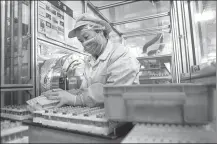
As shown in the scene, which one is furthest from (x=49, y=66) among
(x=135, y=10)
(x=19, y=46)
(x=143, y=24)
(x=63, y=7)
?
(x=143, y=24)

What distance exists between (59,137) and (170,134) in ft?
1.31

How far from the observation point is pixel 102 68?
1354mm

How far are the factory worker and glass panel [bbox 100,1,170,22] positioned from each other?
1377 mm

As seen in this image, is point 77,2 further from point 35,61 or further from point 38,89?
point 38,89

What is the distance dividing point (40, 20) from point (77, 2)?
902mm

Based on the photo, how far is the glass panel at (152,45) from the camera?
2966mm

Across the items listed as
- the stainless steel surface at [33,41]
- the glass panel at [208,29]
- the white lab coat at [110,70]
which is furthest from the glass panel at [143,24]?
the stainless steel surface at [33,41]

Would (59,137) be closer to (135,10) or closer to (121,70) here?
(121,70)

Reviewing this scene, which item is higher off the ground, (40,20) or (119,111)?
(40,20)

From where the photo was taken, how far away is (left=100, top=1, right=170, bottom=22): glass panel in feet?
8.46

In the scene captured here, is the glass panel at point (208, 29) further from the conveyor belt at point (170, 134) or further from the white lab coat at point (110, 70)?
the white lab coat at point (110, 70)

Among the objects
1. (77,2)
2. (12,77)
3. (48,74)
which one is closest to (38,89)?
(48,74)

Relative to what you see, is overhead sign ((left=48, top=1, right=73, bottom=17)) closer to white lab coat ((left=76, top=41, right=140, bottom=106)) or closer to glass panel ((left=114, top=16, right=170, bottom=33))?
white lab coat ((left=76, top=41, right=140, bottom=106))

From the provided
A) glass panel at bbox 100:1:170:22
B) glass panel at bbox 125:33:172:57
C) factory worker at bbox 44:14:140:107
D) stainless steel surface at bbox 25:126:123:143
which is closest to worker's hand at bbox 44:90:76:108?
factory worker at bbox 44:14:140:107
